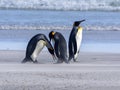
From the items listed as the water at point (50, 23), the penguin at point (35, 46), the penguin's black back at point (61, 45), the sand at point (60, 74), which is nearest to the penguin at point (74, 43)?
the sand at point (60, 74)

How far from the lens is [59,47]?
2033 centimetres

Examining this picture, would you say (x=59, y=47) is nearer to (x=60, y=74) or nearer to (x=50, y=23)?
(x=60, y=74)

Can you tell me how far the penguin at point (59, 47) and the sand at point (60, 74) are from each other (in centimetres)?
25

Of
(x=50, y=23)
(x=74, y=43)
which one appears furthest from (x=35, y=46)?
(x=50, y=23)

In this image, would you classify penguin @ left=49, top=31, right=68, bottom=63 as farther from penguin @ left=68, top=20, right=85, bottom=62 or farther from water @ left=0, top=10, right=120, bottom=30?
water @ left=0, top=10, right=120, bottom=30

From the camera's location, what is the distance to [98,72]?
1731cm

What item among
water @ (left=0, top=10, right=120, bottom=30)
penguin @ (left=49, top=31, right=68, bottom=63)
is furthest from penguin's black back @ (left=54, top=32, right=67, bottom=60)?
water @ (left=0, top=10, right=120, bottom=30)

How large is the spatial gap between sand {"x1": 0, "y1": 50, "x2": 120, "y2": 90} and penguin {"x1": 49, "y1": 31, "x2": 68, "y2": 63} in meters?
0.25

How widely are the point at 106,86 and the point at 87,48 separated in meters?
9.36

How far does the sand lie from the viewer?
603 inches

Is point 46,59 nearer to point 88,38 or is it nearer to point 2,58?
point 2,58

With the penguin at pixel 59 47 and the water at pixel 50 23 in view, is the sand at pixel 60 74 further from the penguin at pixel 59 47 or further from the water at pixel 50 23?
the water at pixel 50 23

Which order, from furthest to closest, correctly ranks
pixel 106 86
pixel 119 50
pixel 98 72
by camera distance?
pixel 119 50
pixel 98 72
pixel 106 86

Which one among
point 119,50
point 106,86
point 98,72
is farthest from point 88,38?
point 106,86
